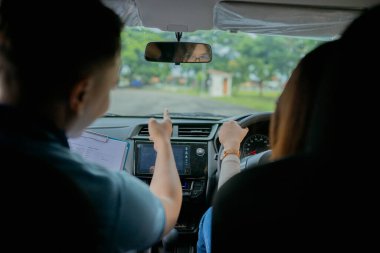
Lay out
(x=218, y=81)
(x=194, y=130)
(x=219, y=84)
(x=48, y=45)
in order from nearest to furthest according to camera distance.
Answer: (x=48, y=45) < (x=194, y=130) < (x=218, y=81) < (x=219, y=84)

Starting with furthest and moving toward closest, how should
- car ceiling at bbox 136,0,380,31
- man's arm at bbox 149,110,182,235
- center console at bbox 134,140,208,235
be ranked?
1. center console at bbox 134,140,208,235
2. car ceiling at bbox 136,0,380,31
3. man's arm at bbox 149,110,182,235

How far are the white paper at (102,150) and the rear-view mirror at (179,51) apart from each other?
1.11m

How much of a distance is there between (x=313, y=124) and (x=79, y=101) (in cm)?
72

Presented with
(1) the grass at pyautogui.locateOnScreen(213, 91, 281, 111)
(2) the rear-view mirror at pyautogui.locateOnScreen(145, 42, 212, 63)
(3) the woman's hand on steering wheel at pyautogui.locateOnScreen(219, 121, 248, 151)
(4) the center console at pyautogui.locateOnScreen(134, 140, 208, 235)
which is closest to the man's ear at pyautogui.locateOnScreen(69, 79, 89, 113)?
(3) the woman's hand on steering wheel at pyautogui.locateOnScreen(219, 121, 248, 151)

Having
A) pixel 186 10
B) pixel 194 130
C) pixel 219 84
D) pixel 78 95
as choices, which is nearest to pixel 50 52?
pixel 78 95

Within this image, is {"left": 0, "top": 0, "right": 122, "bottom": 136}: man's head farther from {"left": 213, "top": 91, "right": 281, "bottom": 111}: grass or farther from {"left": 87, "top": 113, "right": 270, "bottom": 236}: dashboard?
{"left": 213, "top": 91, "right": 281, "bottom": 111}: grass

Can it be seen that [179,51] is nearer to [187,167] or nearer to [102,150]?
[187,167]

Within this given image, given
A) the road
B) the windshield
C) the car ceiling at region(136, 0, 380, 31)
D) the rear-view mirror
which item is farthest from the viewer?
the road

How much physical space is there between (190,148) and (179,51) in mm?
977

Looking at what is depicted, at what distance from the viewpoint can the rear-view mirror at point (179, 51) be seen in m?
3.67

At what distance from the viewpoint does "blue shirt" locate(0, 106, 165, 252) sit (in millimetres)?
1312

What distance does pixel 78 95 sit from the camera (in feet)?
4.55

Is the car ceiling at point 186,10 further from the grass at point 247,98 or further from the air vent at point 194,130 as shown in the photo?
the grass at point 247,98

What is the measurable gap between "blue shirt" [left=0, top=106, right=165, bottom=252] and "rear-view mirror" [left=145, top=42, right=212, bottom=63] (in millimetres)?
2270
